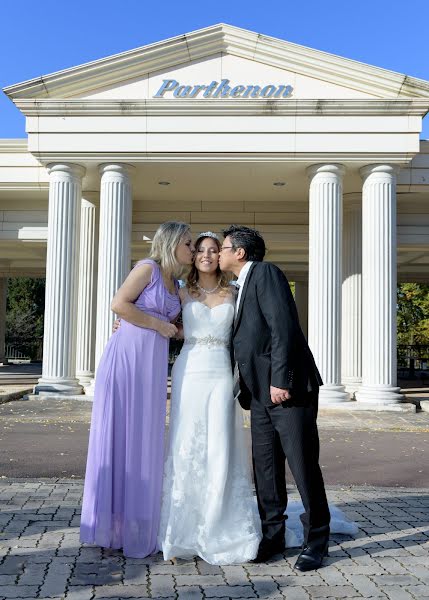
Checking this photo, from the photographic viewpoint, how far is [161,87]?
48.9 ft

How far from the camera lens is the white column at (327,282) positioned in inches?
572

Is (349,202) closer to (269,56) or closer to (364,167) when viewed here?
(364,167)

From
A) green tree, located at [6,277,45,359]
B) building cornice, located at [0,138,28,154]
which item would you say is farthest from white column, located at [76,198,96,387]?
green tree, located at [6,277,45,359]

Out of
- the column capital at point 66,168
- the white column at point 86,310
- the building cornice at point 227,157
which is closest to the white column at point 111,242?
the building cornice at point 227,157

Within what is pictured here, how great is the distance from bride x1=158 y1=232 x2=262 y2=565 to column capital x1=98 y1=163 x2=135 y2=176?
1120 cm

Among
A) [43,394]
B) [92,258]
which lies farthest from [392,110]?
[43,394]

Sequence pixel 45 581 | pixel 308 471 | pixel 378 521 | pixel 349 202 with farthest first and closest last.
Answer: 1. pixel 349 202
2. pixel 378 521
3. pixel 308 471
4. pixel 45 581

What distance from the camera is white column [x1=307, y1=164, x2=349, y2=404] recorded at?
14.5m

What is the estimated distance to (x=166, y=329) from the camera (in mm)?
4379

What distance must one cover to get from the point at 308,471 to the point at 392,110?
12.1 m

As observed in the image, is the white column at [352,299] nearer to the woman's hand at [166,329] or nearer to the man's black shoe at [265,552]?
the man's black shoe at [265,552]

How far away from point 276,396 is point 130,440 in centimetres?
104

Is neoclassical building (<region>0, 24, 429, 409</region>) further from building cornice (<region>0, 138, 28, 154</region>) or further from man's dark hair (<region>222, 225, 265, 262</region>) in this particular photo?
man's dark hair (<region>222, 225, 265, 262</region>)

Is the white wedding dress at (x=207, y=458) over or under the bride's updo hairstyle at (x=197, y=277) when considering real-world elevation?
under
